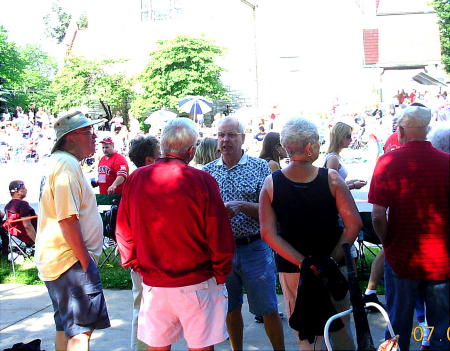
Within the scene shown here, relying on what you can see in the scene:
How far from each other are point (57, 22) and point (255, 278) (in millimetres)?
102523

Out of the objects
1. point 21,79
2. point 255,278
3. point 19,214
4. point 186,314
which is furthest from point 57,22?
point 186,314

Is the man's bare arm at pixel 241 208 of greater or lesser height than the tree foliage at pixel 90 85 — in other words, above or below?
below

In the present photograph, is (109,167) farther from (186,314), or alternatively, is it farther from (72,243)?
(186,314)

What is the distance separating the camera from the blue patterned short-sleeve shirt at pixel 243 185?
4.35m

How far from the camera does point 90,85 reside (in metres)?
41.4

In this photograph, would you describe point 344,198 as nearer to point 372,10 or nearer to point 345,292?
point 345,292

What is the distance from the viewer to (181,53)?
120 ft

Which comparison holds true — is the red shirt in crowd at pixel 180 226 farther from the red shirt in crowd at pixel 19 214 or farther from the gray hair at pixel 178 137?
the red shirt in crowd at pixel 19 214

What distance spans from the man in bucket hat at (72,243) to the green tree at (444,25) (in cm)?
5620

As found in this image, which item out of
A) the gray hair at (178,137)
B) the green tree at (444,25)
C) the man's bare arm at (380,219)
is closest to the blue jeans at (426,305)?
the man's bare arm at (380,219)

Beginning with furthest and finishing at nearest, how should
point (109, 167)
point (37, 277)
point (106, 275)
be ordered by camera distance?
point (109, 167)
point (37, 277)
point (106, 275)

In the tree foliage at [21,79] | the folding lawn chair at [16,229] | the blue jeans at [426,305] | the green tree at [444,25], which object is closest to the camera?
the blue jeans at [426,305]

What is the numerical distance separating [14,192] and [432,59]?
40.0 meters

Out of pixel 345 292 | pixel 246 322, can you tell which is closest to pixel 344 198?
pixel 345 292
